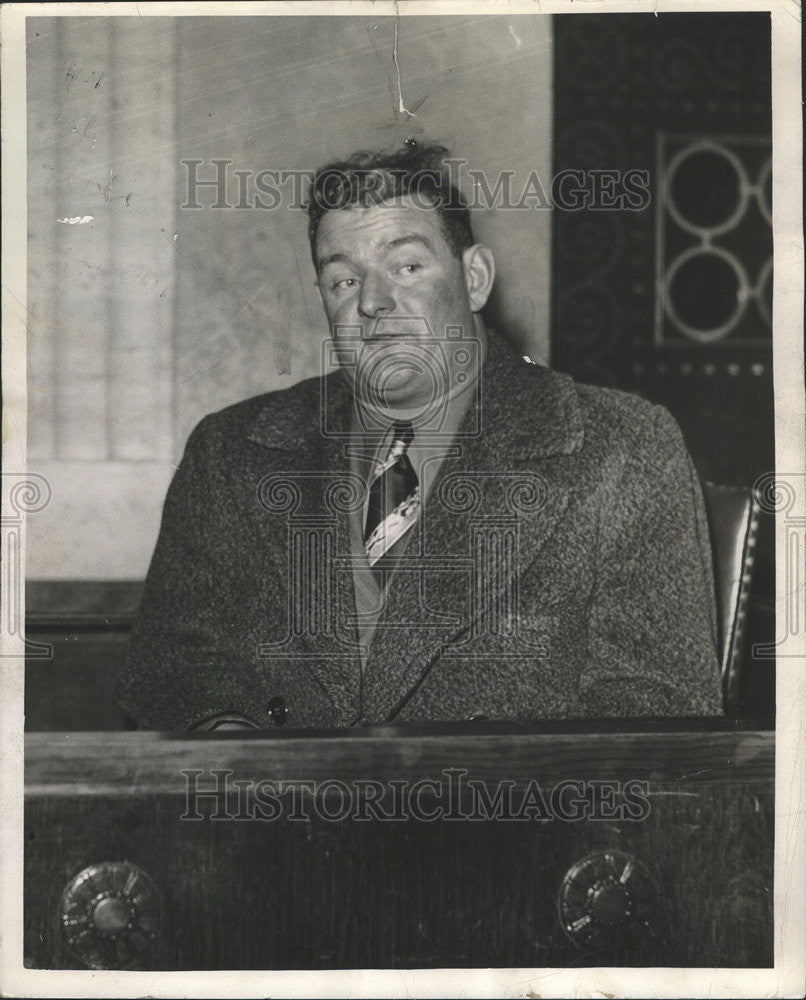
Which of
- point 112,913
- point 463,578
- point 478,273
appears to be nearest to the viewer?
point 112,913

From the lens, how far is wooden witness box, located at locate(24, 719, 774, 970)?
3.93 ft

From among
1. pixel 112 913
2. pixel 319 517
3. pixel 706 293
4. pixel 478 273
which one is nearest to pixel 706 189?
pixel 706 293

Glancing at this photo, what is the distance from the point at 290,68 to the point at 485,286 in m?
0.37

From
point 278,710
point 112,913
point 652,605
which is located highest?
point 652,605

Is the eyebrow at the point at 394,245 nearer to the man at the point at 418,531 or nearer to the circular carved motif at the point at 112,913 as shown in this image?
the man at the point at 418,531

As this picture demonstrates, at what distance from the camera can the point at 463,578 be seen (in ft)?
4.49

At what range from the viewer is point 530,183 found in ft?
4.74

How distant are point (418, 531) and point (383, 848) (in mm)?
387

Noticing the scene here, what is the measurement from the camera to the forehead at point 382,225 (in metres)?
1.42

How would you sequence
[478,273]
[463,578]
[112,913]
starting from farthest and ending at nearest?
1. [478,273]
2. [463,578]
3. [112,913]

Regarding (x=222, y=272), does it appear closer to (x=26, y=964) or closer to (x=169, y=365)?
(x=169, y=365)
